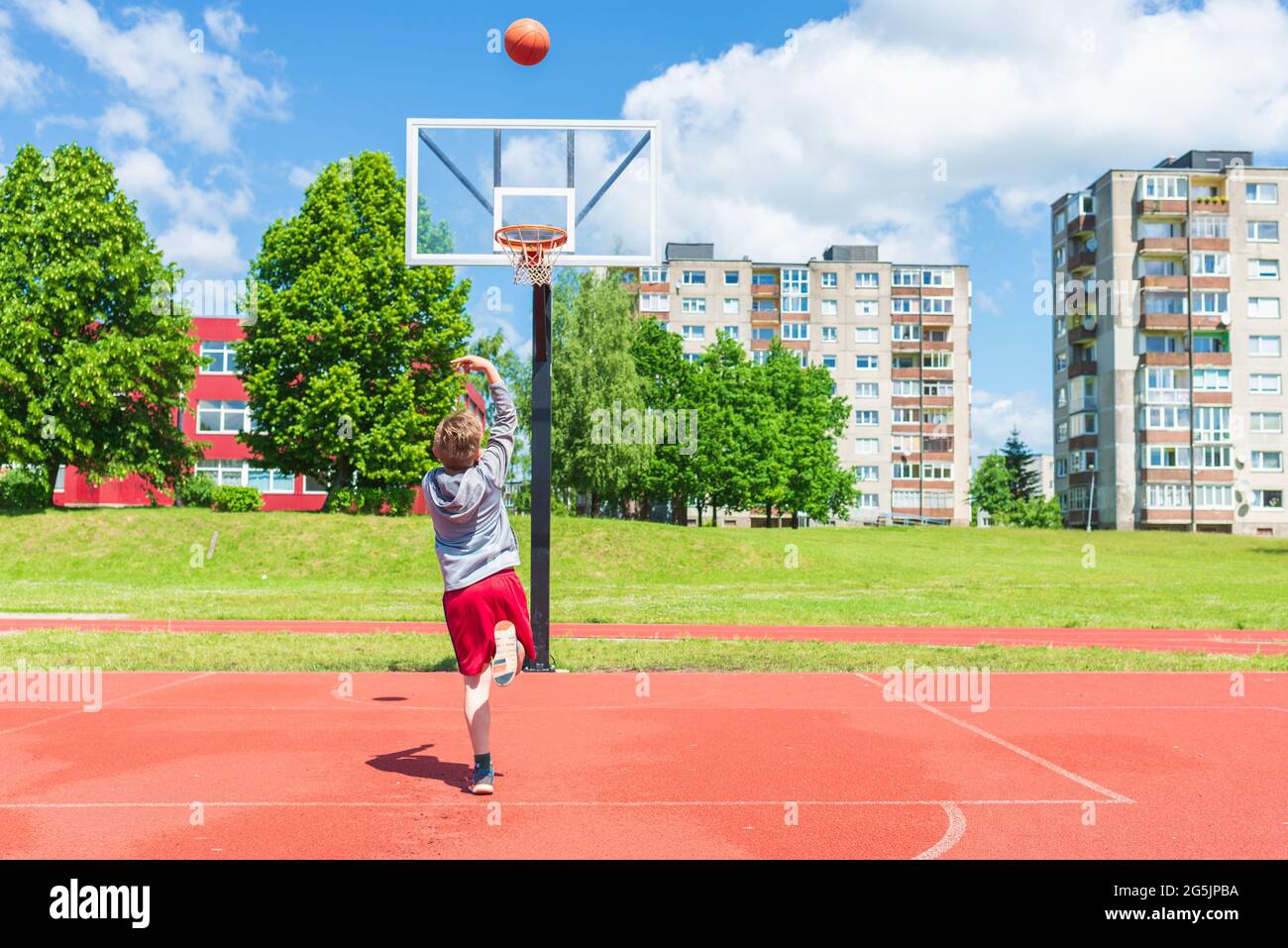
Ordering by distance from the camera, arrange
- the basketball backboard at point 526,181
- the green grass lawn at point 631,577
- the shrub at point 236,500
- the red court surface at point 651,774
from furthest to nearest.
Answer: the shrub at point 236,500, the green grass lawn at point 631,577, the basketball backboard at point 526,181, the red court surface at point 651,774

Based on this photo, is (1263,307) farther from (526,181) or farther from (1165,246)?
(526,181)

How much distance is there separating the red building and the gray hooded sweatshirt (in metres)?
50.4

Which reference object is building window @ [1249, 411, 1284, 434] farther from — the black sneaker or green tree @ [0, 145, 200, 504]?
the black sneaker

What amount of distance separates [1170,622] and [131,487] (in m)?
50.3

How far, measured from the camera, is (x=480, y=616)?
217 inches

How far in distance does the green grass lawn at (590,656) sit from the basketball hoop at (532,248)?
423 cm

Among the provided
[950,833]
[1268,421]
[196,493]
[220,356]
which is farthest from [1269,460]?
[950,833]

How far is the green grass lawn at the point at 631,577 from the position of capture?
1964cm

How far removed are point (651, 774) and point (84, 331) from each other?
36.0 meters

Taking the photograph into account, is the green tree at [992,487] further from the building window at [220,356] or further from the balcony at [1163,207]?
the building window at [220,356]

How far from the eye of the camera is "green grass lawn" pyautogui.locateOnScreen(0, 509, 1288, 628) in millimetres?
19641

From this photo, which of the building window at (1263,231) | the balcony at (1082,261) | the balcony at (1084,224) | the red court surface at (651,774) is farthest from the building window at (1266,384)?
Answer: the red court surface at (651,774)

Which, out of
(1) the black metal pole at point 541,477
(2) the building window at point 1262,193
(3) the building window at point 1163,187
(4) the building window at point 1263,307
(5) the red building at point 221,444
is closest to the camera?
(1) the black metal pole at point 541,477

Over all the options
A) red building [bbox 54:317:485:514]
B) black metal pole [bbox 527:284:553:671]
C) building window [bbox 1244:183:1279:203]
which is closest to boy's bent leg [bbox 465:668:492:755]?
black metal pole [bbox 527:284:553:671]
